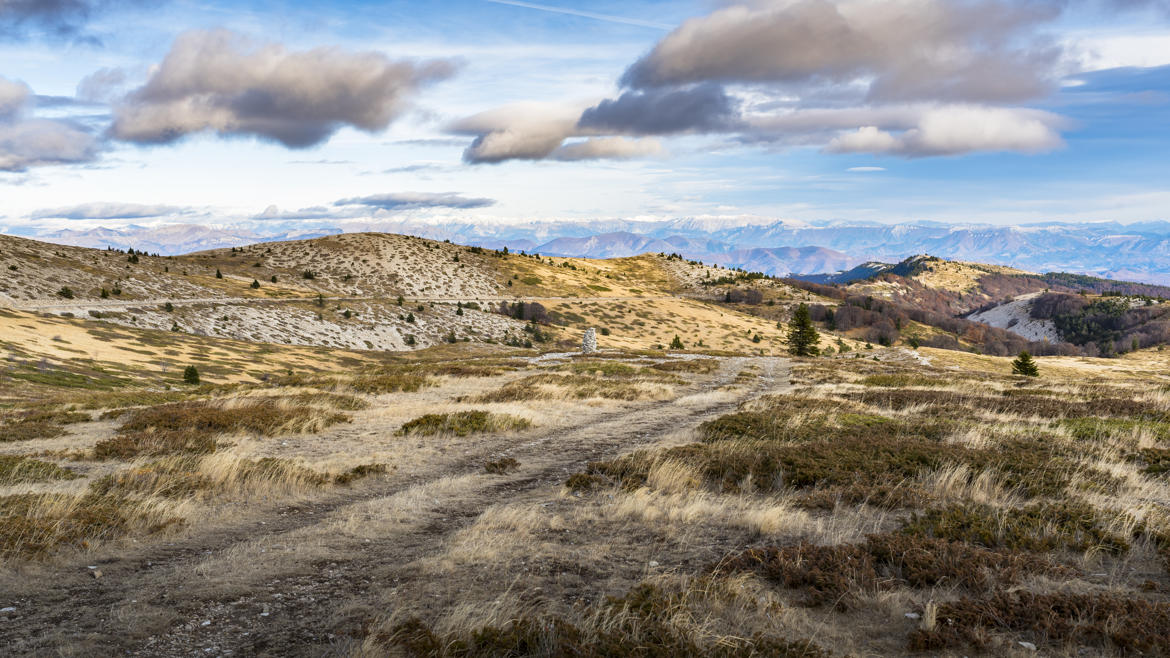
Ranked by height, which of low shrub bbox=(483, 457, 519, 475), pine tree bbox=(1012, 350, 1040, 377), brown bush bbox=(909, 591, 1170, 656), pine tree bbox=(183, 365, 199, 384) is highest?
brown bush bbox=(909, 591, 1170, 656)

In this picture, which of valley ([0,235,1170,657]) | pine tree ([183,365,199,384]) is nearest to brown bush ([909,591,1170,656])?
valley ([0,235,1170,657])

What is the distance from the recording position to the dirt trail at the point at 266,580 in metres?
5.79

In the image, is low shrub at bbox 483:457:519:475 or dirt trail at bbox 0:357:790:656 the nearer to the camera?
dirt trail at bbox 0:357:790:656

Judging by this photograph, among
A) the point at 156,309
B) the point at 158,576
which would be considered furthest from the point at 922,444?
the point at 156,309

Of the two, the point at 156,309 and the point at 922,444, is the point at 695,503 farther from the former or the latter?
the point at 156,309

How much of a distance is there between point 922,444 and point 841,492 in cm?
443

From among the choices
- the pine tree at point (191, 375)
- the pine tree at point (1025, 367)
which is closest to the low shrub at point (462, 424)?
the pine tree at point (191, 375)

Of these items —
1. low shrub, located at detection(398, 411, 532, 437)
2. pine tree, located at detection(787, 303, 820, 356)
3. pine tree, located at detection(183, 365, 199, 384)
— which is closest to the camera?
low shrub, located at detection(398, 411, 532, 437)

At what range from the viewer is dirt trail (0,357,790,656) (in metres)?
5.79

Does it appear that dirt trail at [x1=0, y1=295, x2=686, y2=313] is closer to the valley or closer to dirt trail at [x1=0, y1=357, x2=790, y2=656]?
the valley

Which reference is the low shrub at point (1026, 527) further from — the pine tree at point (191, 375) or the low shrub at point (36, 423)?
the pine tree at point (191, 375)

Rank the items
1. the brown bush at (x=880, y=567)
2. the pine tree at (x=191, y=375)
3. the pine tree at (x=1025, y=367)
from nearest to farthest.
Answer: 1. the brown bush at (x=880, y=567)
2. the pine tree at (x=191, y=375)
3. the pine tree at (x=1025, y=367)

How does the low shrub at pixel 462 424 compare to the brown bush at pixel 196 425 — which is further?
the low shrub at pixel 462 424

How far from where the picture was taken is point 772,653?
5.11 m
